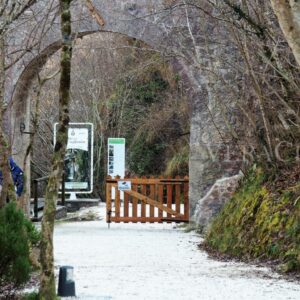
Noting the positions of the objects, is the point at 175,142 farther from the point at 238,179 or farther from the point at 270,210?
the point at 270,210

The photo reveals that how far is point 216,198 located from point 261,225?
385cm

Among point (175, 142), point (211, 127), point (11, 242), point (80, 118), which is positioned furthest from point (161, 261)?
point (80, 118)

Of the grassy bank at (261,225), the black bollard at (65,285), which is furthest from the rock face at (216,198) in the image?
the black bollard at (65,285)

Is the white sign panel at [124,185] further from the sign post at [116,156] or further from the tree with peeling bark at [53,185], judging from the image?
the tree with peeling bark at [53,185]

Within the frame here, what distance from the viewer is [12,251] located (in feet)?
18.2

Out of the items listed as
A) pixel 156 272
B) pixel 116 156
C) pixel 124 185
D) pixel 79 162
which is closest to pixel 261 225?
pixel 156 272

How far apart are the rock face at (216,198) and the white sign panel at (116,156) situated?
6438 mm

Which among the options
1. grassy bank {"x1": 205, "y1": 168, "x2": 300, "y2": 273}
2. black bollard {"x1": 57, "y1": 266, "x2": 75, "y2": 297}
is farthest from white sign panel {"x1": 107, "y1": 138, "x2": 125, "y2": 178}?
black bollard {"x1": 57, "y1": 266, "x2": 75, "y2": 297}

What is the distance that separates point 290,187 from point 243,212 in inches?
40.6

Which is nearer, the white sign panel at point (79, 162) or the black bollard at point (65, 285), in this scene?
the black bollard at point (65, 285)

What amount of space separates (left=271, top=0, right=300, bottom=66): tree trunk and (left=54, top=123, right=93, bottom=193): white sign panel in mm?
15276

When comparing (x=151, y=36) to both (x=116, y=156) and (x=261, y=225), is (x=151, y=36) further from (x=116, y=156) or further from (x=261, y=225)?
(x=116, y=156)

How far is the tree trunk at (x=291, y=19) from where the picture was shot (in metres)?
4.82

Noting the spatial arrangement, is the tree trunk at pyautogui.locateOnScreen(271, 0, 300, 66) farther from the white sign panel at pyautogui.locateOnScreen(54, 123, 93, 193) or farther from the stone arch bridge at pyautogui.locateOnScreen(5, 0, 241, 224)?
the white sign panel at pyautogui.locateOnScreen(54, 123, 93, 193)
